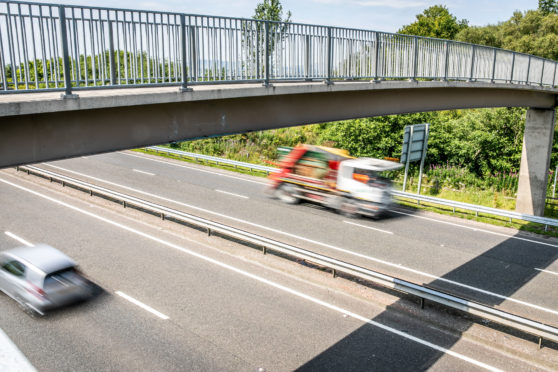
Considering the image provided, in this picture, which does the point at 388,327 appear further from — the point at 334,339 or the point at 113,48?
the point at 113,48

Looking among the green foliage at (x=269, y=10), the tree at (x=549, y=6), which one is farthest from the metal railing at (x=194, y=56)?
the tree at (x=549, y=6)

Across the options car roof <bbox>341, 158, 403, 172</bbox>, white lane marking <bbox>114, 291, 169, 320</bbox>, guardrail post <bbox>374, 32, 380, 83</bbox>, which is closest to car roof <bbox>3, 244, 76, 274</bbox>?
white lane marking <bbox>114, 291, 169, 320</bbox>

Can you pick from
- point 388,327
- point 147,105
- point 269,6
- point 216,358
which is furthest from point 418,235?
point 269,6

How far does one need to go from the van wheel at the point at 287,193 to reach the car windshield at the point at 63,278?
35.2ft

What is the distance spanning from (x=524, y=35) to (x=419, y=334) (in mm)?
67486

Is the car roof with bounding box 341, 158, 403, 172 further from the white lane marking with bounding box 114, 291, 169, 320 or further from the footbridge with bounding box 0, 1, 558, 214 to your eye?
the white lane marking with bounding box 114, 291, 169, 320

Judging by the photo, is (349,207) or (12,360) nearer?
(12,360)

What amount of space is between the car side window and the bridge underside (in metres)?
5.51

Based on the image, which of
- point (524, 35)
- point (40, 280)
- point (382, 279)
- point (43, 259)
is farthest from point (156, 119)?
point (524, 35)

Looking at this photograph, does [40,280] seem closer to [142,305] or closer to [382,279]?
[142,305]

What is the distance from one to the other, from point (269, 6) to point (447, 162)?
854 inches

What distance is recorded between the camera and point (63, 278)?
10367mm

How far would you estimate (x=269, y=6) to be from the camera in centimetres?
4206

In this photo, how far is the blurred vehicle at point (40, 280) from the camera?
32.9 feet
